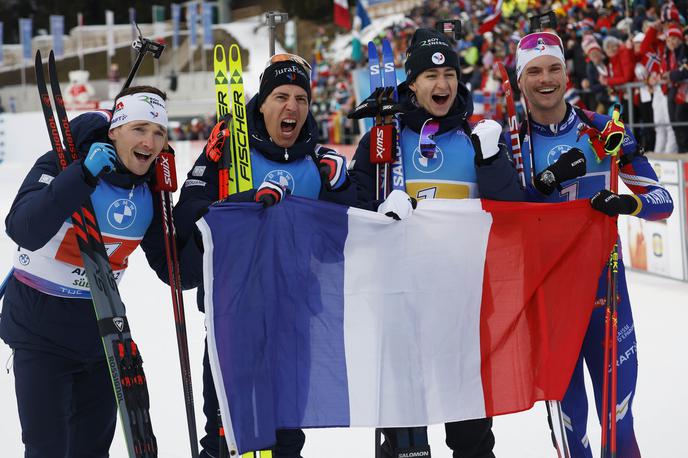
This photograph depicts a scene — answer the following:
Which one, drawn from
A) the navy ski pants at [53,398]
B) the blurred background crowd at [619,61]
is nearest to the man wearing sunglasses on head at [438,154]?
the blurred background crowd at [619,61]

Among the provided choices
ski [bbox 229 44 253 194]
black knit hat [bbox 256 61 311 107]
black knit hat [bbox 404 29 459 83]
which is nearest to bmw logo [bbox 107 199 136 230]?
ski [bbox 229 44 253 194]

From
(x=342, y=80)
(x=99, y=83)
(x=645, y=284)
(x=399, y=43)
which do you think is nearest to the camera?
(x=645, y=284)

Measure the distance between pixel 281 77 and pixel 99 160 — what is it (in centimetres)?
81

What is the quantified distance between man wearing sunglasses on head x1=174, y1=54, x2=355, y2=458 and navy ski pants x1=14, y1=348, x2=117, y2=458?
483 mm

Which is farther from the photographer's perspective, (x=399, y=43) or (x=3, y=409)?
(x=399, y=43)

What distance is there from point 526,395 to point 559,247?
0.60m

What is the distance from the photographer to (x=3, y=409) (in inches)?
204

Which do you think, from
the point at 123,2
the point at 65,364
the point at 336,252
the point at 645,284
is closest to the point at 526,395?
the point at 336,252

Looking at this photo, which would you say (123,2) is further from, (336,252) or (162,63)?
(336,252)

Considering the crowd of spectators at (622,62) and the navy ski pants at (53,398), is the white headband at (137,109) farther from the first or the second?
the crowd of spectators at (622,62)

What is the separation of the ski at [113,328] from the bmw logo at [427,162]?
4.15 feet

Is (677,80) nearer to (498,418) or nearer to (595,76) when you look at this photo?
(595,76)

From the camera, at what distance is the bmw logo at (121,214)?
3.09 m

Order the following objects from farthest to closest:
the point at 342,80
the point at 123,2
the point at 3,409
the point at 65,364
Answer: the point at 123,2, the point at 342,80, the point at 3,409, the point at 65,364
